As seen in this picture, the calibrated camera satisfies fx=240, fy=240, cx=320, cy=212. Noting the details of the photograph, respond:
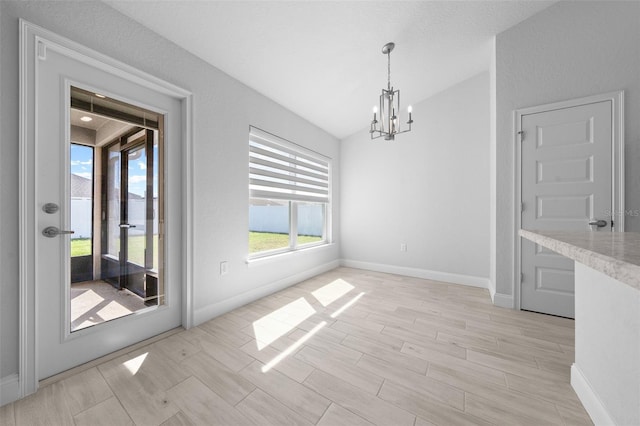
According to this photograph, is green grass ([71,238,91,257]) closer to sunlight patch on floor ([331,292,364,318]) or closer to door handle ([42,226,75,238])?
door handle ([42,226,75,238])

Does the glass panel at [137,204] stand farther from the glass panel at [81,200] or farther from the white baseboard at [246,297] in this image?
the white baseboard at [246,297]

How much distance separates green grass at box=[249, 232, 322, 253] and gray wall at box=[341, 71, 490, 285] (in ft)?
3.74

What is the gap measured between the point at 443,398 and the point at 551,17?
11.8 feet

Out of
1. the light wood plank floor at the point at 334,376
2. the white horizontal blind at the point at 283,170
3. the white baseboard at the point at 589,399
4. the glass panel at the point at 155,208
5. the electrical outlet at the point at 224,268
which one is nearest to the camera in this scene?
the white baseboard at the point at 589,399

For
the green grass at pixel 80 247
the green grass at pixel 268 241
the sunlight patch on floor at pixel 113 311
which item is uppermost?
the green grass at pixel 80 247

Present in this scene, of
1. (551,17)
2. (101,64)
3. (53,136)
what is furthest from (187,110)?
(551,17)

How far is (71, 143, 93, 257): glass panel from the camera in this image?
5.29 feet

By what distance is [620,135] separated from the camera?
2.16m

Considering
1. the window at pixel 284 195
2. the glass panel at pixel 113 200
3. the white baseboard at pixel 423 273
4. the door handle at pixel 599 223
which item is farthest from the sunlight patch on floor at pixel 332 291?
the door handle at pixel 599 223

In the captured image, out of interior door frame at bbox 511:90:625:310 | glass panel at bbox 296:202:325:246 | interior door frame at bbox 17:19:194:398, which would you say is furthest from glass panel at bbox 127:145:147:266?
interior door frame at bbox 511:90:625:310

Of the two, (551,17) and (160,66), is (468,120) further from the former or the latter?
(160,66)

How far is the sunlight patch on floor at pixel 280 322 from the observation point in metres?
1.97

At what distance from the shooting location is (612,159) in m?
2.19

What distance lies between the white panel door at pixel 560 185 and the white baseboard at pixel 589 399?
4.37 ft
